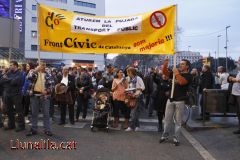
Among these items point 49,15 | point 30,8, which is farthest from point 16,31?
point 30,8

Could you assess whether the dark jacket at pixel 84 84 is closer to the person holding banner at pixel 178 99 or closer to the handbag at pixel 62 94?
the handbag at pixel 62 94

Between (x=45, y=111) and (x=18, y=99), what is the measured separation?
43.0 inches

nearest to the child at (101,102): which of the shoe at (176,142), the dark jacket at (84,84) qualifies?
the dark jacket at (84,84)

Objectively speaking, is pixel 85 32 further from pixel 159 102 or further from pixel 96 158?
pixel 96 158

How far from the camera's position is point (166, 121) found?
32.3 ft

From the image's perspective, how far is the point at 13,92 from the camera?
11.1m

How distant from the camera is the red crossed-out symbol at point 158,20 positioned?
10391 mm

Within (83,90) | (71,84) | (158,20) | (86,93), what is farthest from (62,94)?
(158,20)

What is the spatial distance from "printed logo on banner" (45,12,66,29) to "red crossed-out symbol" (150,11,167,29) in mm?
2238

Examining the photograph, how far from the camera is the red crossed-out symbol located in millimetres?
10391

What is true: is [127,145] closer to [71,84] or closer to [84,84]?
[71,84]

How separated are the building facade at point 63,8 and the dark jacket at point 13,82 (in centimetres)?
5735

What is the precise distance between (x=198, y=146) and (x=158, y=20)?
319cm

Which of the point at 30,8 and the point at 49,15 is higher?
the point at 30,8
